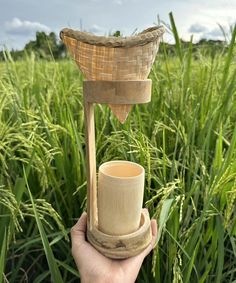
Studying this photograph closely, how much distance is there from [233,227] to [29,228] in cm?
53

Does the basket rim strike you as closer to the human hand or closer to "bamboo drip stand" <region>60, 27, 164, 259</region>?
"bamboo drip stand" <region>60, 27, 164, 259</region>

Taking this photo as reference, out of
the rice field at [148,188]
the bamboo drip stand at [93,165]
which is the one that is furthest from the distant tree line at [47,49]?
the bamboo drip stand at [93,165]

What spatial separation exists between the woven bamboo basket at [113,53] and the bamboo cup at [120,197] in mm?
174

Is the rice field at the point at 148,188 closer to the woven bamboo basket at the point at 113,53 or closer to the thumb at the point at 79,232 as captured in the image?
the thumb at the point at 79,232

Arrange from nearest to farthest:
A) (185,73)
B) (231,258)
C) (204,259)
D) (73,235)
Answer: (73,235), (204,259), (231,258), (185,73)

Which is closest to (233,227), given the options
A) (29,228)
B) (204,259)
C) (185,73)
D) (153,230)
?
(204,259)

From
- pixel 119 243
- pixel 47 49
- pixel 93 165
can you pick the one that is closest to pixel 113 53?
pixel 93 165

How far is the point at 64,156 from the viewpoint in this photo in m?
1.16

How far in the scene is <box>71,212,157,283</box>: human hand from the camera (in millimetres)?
723

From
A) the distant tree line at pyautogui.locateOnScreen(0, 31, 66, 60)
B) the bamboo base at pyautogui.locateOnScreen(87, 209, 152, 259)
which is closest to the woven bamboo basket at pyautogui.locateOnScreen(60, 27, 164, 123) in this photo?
the bamboo base at pyautogui.locateOnScreen(87, 209, 152, 259)

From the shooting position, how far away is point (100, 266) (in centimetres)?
73

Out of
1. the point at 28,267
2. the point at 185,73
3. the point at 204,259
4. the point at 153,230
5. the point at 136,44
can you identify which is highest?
the point at 136,44

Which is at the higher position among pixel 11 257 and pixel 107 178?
pixel 107 178

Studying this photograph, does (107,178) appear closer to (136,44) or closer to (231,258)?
(136,44)
